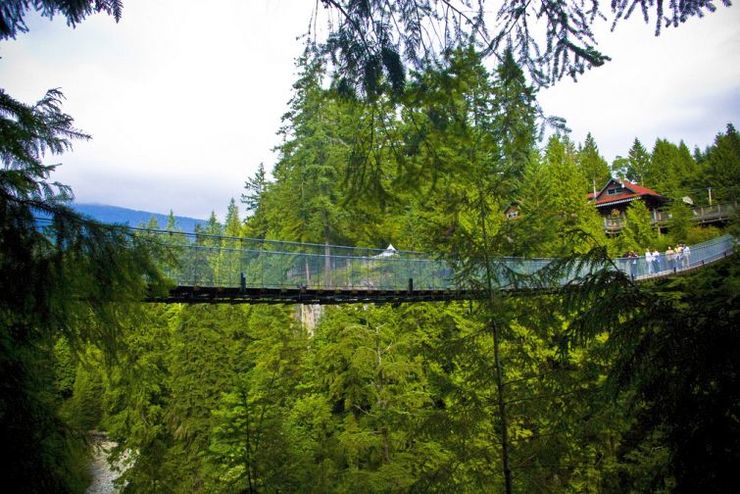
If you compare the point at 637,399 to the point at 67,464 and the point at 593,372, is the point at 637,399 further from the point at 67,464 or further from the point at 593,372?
the point at 593,372

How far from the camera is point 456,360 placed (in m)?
6.03

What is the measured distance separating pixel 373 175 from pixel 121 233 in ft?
5.17

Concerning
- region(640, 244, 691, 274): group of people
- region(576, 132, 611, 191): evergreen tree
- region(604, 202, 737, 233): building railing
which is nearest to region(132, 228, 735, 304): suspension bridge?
region(640, 244, 691, 274): group of people

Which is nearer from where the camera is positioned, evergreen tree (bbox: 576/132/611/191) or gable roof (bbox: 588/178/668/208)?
gable roof (bbox: 588/178/668/208)

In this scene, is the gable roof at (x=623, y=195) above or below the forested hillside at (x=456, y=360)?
above

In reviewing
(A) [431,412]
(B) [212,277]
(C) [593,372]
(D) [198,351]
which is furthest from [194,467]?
(C) [593,372]

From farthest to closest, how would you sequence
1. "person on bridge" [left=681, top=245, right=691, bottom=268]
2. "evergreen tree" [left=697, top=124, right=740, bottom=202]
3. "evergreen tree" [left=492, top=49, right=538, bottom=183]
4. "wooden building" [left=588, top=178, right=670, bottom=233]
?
"evergreen tree" [left=697, top=124, right=740, bottom=202], "wooden building" [left=588, top=178, right=670, bottom=233], "person on bridge" [left=681, top=245, right=691, bottom=268], "evergreen tree" [left=492, top=49, right=538, bottom=183]

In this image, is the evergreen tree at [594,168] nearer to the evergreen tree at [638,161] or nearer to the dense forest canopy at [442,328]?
the evergreen tree at [638,161]

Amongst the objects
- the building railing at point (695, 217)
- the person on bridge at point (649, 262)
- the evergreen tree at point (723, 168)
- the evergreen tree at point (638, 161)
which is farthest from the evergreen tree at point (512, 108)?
the evergreen tree at point (638, 161)

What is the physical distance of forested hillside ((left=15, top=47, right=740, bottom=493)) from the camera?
1.83 metres

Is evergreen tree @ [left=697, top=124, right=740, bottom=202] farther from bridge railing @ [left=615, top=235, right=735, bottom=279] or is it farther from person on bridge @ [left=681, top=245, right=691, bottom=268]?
person on bridge @ [left=681, top=245, right=691, bottom=268]

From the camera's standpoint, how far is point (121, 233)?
2.67 metres

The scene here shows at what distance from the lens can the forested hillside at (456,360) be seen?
6.01 feet

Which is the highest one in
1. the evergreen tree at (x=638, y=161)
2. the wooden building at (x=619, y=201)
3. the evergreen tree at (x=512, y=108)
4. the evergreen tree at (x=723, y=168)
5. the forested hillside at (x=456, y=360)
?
the evergreen tree at (x=638, y=161)
